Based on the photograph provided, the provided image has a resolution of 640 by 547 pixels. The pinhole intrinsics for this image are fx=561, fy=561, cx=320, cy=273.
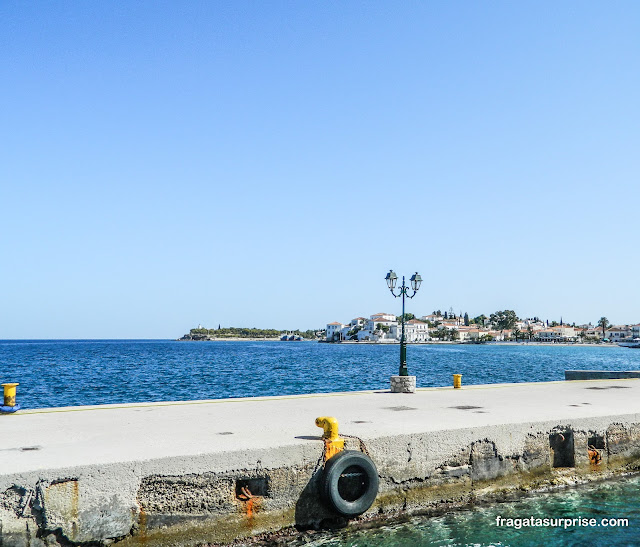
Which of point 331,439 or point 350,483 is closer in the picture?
point 350,483

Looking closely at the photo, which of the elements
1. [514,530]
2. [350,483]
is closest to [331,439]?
[350,483]

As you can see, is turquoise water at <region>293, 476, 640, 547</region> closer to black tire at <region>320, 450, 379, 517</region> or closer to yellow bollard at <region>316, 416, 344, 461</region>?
black tire at <region>320, 450, 379, 517</region>

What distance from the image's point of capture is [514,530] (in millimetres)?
9844

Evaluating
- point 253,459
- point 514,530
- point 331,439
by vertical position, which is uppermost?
point 331,439

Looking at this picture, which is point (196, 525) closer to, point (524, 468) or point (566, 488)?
point (524, 468)

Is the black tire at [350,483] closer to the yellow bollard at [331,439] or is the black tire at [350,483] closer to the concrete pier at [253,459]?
the yellow bollard at [331,439]

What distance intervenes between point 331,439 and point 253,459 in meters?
1.52

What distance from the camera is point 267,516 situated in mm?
9383

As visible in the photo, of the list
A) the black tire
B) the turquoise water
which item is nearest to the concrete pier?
the black tire

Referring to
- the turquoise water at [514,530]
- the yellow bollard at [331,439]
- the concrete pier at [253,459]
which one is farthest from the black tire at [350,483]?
the turquoise water at [514,530]

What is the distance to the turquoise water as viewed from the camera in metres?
9.31

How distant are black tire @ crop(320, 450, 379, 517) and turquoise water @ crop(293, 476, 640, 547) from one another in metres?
0.45

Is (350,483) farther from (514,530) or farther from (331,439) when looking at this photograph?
(514,530)

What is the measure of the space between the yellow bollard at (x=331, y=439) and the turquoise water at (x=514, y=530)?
1.33 metres
